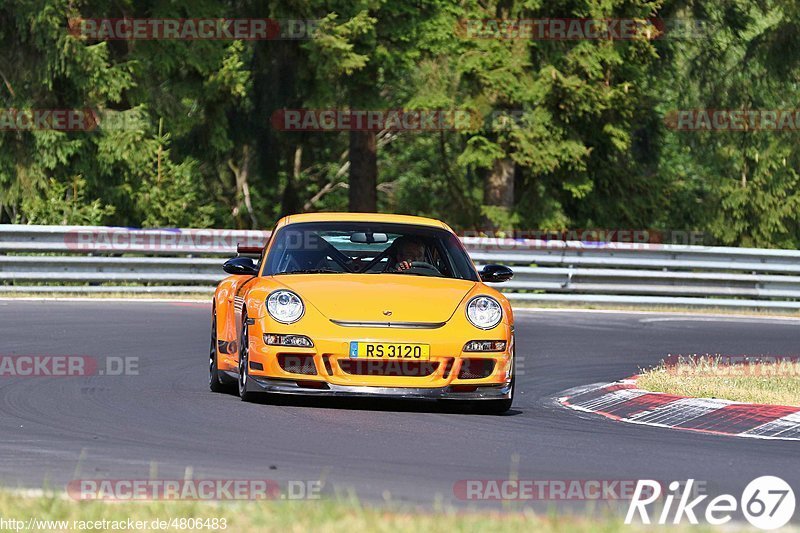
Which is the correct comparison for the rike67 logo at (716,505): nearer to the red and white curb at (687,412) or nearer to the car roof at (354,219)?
the red and white curb at (687,412)

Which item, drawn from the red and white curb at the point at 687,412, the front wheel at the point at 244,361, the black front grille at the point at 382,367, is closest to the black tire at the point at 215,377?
the front wheel at the point at 244,361

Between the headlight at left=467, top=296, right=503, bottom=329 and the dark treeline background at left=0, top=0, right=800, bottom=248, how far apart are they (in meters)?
17.6

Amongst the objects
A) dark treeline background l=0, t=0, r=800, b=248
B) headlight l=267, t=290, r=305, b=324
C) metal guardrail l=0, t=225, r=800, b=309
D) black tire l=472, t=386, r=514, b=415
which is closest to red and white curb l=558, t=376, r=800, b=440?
black tire l=472, t=386, r=514, b=415

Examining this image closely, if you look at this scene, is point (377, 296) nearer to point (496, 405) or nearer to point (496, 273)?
point (496, 405)

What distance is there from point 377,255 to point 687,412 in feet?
8.53

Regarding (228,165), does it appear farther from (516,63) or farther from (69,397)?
(69,397)

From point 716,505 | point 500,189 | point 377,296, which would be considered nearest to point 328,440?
point 377,296

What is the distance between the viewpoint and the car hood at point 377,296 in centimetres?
1034

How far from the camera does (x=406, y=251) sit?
38.9 ft

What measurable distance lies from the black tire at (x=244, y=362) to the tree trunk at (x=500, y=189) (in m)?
23.2

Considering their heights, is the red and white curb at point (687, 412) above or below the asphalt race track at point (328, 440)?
below

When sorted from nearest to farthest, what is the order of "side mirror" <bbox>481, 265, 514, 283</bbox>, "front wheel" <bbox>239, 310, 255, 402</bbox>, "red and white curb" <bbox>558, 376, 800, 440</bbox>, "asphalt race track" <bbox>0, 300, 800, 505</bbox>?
"asphalt race track" <bbox>0, 300, 800, 505</bbox>, "red and white curb" <bbox>558, 376, 800, 440</bbox>, "front wheel" <bbox>239, 310, 255, 402</bbox>, "side mirror" <bbox>481, 265, 514, 283</bbox>

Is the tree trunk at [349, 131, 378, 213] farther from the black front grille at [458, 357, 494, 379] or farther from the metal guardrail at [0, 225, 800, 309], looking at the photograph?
the black front grille at [458, 357, 494, 379]

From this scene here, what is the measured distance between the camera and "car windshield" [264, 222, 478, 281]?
11508mm
